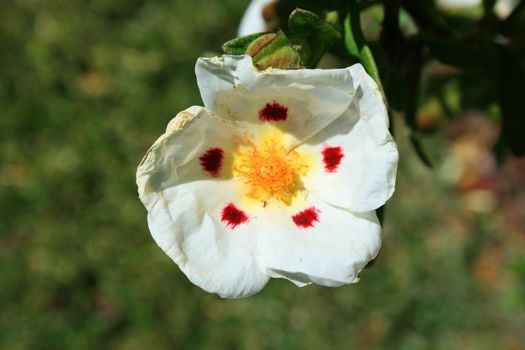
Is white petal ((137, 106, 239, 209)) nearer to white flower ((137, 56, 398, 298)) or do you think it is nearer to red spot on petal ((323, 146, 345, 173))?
white flower ((137, 56, 398, 298))

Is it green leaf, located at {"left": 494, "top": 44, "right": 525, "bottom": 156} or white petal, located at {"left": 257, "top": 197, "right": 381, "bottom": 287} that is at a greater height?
white petal, located at {"left": 257, "top": 197, "right": 381, "bottom": 287}

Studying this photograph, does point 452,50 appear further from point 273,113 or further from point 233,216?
point 233,216

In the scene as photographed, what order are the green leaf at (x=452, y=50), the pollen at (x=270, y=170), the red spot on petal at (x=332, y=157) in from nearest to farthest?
the red spot on petal at (x=332, y=157)
the pollen at (x=270, y=170)
the green leaf at (x=452, y=50)

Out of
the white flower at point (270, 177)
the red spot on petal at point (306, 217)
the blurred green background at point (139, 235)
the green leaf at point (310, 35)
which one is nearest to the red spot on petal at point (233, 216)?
the white flower at point (270, 177)

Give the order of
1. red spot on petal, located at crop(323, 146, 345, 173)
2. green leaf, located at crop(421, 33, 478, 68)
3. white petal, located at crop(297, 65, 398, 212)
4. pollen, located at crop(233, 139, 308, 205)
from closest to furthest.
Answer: white petal, located at crop(297, 65, 398, 212) < red spot on petal, located at crop(323, 146, 345, 173) < pollen, located at crop(233, 139, 308, 205) < green leaf, located at crop(421, 33, 478, 68)

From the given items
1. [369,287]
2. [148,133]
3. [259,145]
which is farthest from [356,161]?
[148,133]

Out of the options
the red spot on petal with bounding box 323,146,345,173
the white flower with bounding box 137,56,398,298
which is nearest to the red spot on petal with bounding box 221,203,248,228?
the white flower with bounding box 137,56,398,298

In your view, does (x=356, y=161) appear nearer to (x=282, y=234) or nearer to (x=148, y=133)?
(x=282, y=234)

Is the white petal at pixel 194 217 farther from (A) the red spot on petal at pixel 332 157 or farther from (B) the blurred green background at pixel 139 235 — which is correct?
(B) the blurred green background at pixel 139 235

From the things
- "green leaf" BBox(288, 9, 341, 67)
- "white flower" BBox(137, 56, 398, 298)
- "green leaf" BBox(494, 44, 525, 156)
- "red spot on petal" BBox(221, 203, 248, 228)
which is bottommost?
"green leaf" BBox(494, 44, 525, 156)
